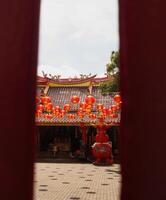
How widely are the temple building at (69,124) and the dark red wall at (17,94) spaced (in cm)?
1338

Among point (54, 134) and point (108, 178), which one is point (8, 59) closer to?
point (108, 178)

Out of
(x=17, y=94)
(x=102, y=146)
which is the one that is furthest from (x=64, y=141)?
(x=17, y=94)

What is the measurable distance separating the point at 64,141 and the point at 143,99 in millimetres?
16717

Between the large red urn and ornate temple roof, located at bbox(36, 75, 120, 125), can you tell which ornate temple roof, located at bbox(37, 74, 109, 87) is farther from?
the large red urn

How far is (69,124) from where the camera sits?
60.0 ft

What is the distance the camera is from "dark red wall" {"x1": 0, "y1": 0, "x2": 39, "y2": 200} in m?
2.83

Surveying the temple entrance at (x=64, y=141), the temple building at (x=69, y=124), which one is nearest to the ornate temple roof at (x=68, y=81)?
the temple building at (x=69, y=124)

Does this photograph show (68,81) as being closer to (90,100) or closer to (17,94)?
(90,100)

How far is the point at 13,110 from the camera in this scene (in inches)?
113

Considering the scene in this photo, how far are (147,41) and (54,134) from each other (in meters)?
17.2

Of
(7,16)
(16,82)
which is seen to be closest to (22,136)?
(16,82)

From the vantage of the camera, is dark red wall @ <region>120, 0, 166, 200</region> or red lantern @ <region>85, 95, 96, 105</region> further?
red lantern @ <region>85, 95, 96, 105</region>

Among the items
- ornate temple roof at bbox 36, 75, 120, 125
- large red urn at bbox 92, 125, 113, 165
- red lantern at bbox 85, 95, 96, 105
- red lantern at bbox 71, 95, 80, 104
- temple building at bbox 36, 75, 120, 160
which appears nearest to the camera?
red lantern at bbox 71, 95, 80, 104

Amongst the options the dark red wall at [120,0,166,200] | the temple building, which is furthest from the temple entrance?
the dark red wall at [120,0,166,200]
